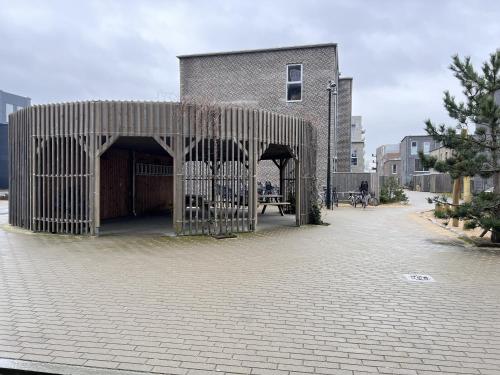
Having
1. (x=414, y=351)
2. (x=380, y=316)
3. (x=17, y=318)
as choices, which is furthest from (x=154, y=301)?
(x=414, y=351)

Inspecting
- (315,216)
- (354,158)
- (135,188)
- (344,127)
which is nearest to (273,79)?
(344,127)

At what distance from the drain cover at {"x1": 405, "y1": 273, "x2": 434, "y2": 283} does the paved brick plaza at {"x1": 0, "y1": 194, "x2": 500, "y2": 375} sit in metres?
0.18

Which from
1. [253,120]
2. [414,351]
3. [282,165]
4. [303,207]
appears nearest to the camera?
[414,351]

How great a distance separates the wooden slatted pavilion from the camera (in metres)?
11.3

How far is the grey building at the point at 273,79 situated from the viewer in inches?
1060

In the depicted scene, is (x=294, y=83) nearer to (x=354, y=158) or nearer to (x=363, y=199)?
(x=363, y=199)

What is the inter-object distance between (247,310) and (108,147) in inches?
309

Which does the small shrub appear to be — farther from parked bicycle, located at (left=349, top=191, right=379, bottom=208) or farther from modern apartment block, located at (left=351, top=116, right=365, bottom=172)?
modern apartment block, located at (left=351, top=116, right=365, bottom=172)

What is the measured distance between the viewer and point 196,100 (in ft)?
37.8

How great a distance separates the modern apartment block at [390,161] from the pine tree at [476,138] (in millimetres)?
57443

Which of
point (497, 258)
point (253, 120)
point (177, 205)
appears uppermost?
point (253, 120)

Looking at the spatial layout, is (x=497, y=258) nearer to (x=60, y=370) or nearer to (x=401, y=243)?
(x=401, y=243)

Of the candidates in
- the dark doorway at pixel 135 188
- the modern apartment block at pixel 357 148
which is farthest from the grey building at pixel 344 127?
the dark doorway at pixel 135 188

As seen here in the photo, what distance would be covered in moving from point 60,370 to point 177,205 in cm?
799
